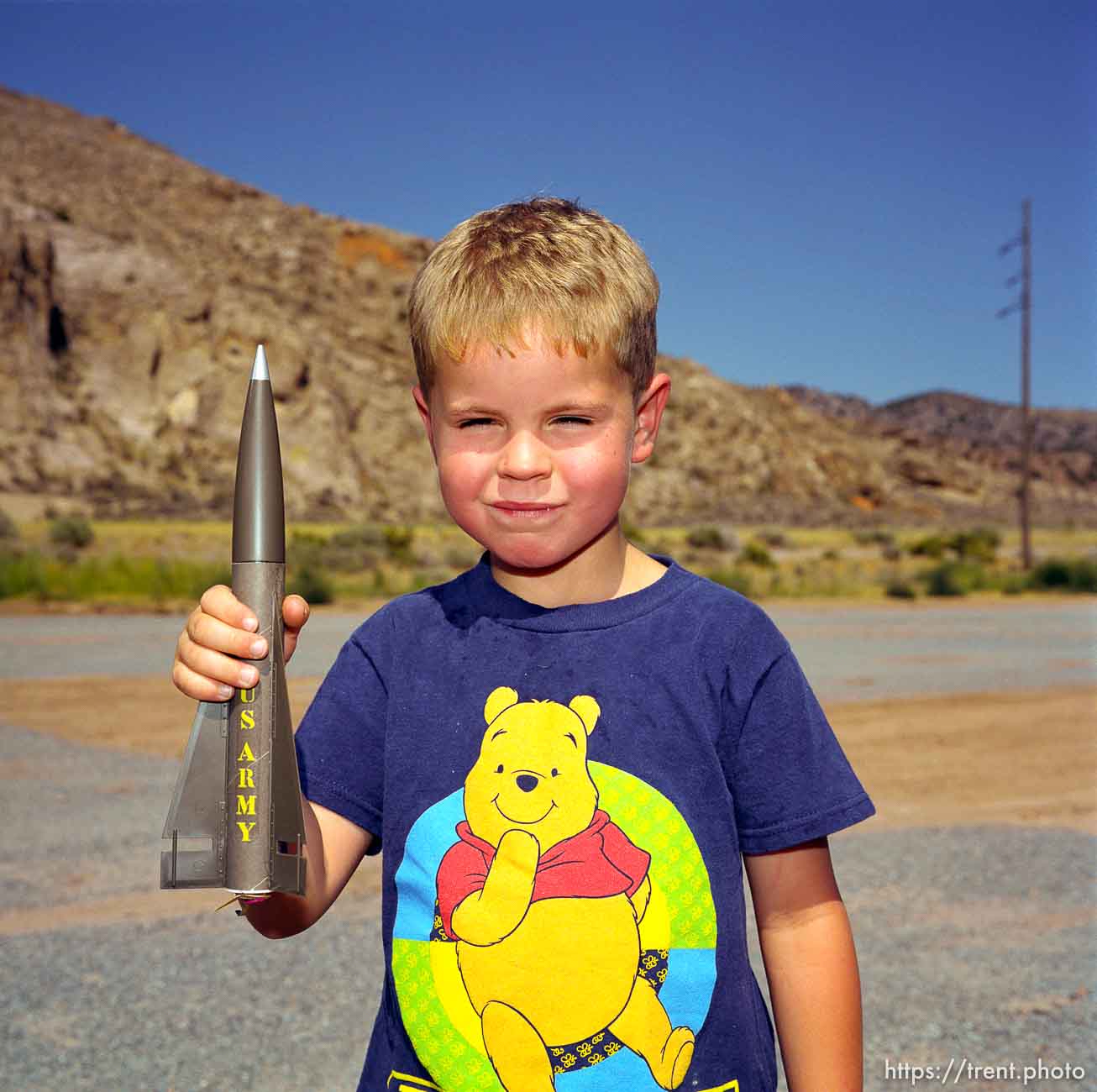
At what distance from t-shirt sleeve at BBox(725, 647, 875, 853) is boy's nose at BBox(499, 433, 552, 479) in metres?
0.41

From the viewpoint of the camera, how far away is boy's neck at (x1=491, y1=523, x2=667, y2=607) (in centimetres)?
187

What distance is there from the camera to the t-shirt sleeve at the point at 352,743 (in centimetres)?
188

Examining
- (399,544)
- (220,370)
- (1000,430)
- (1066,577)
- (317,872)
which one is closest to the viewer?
(317,872)

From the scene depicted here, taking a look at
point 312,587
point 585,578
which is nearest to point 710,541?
point 312,587

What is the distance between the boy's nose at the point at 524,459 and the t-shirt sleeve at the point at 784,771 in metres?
0.41

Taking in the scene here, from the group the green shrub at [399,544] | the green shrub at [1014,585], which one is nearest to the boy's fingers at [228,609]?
the green shrub at [1014,585]

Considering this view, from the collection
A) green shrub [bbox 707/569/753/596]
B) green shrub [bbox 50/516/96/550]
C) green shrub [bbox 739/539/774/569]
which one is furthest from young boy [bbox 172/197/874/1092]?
green shrub [bbox 739/539/774/569]

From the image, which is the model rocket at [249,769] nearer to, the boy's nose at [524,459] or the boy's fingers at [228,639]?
the boy's fingers at [228,639]

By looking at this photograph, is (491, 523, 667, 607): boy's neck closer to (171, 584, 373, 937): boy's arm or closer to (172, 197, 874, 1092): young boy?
(172, 197, 874, 1092): young boy

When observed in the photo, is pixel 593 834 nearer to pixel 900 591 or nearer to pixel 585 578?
pixel 585 578

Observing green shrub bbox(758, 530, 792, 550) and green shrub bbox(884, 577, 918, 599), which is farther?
green shrub bbox(758, 530, 792, 550)

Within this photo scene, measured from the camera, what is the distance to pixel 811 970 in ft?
5.86

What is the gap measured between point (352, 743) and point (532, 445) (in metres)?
0.51

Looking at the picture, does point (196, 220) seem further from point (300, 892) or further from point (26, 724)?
point (300, 892)
